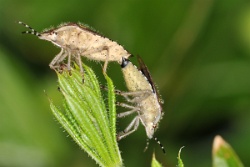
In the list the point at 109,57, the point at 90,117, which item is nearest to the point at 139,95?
the point at 109,57

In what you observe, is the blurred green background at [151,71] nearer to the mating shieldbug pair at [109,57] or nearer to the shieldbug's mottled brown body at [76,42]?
the mating shieldbug pair at [109,57]

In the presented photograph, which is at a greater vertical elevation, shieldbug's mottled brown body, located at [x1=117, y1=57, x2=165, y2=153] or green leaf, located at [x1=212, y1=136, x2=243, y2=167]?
shieldbug's mottled brown body, located at [x1=117, y1=57, x2=165, y2=153]

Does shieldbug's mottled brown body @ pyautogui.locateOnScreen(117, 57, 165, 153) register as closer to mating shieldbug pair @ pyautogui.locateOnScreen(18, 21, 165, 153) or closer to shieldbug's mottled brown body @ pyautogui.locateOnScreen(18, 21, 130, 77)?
mating shieldbug pair @ pyautogui.locateOnScreen(18, 21, 165, 153)

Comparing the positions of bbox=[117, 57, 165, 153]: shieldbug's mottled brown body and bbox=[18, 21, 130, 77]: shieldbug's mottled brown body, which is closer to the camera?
bbox=[18, 21, 130, 77]: shieldbug's mottled brown body

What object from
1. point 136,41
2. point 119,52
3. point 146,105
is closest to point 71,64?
point 119,52

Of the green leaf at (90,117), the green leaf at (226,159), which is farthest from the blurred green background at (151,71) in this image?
the green leaf at (90,117)

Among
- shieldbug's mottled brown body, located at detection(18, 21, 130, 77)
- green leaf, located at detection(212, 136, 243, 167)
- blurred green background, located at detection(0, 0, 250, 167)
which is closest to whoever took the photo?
shieldbug's mottled brown body, located at detection(18, 21, 130, 77)

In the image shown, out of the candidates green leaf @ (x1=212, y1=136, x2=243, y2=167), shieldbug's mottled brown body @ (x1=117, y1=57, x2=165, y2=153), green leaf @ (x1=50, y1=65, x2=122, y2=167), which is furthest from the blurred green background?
green leaf @ (x1=50, y1=65, x2=122, y2=167)

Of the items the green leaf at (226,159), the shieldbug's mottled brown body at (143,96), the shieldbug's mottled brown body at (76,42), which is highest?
the shieldbug's mottled brown body at (76,42)
